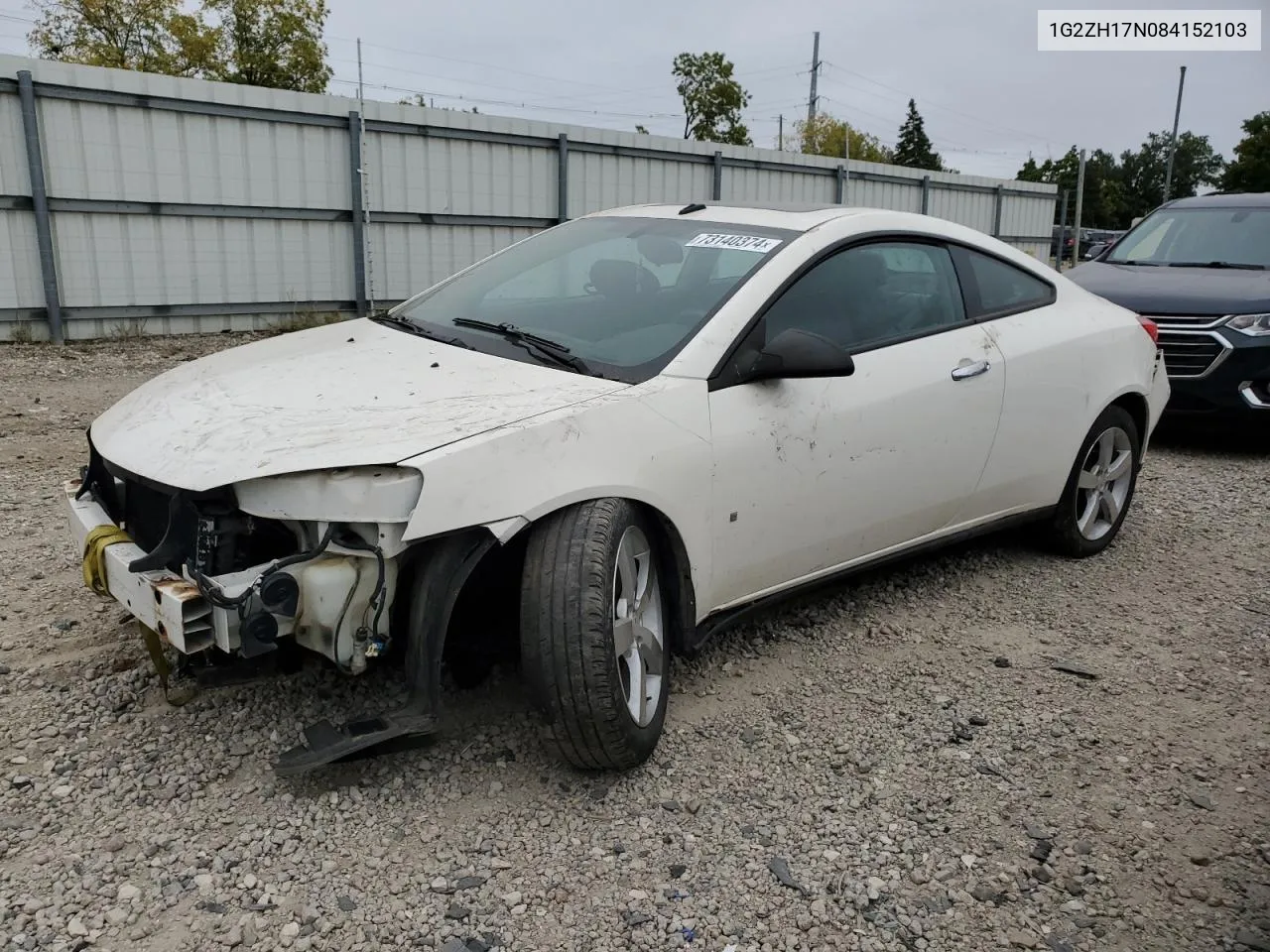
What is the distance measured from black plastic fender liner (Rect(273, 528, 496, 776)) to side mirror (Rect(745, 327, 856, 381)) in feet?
3.47

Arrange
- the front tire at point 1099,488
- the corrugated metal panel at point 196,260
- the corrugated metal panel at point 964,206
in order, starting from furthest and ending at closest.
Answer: the corrugated metal panel at point 964,206 → the corrugated metal panel at point 196,260 → the front tire at point 1099,488

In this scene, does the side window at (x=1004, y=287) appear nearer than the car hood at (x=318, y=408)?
No

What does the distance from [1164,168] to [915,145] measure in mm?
25754

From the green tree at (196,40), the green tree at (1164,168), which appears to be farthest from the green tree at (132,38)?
the green tree at (1164,168)

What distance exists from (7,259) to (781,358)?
30.5 ft

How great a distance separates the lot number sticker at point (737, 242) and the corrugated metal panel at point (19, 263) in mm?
8613

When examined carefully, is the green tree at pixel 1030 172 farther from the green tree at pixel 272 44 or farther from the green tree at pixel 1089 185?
the green tree at pixel 272 44

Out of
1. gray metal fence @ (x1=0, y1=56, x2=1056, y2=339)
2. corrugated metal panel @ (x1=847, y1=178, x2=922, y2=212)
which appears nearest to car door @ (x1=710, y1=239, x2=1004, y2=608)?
gray metal fence @ (x1=0, y1=56, x2=1056, y2=339)

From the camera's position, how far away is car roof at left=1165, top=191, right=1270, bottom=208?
8461 millimetres

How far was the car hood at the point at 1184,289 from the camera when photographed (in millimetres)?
7168

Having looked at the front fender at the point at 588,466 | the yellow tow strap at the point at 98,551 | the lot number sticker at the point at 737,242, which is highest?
the lot number sticker at the point at 737,242

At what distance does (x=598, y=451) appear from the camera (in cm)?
282

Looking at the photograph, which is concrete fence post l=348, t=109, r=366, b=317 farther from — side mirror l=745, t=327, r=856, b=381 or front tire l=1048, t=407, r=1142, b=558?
side mirror l=745, t=327, r=856, b=381

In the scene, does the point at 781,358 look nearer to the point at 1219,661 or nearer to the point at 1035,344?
the point at 1035,344
